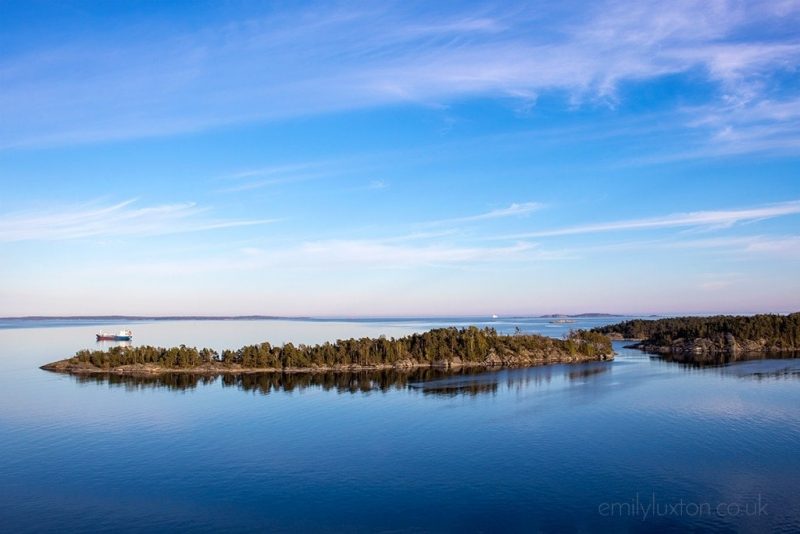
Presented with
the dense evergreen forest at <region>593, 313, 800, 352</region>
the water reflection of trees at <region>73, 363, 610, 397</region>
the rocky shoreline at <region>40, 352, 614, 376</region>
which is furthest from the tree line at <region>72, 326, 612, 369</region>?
the dense evergreen forest at <region>593, 313, 800, 352</region>

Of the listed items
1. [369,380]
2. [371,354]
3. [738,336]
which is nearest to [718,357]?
[738,336]

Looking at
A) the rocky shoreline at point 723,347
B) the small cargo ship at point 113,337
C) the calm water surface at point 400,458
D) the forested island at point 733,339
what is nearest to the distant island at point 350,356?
the calm water surface at point 400,458

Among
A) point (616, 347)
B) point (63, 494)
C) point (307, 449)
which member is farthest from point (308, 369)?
point (616, 347)

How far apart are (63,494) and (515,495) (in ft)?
96.4

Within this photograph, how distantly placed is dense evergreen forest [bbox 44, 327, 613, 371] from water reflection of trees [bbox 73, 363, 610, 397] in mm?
4951

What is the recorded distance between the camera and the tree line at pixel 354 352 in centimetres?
10062

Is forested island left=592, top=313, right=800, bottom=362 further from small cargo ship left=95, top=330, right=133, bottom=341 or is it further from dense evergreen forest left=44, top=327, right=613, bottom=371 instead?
small cargo ship left=95, top=330, right=133, bottom=341

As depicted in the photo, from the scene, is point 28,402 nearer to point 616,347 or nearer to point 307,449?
point 307,449

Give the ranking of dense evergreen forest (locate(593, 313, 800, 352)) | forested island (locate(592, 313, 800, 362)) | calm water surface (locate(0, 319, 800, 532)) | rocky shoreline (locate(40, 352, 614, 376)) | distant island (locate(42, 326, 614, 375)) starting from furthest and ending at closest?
dense evergreen forest (locate(593, 313, 800, 352)), forested island (locate(592, 313, 800, 362)), distant island (locate(42, 326, 614, 375)), rocky shoreline (locate(40, 352, 614, 376)), calm water surface (locate(0, 319, 800, 532))

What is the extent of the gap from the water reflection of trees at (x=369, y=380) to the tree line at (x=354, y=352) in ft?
16.6

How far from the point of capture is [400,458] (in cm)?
4662

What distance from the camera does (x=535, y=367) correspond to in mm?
109125

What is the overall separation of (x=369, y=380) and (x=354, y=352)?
16.0m

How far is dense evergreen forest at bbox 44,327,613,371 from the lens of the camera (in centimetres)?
10044
